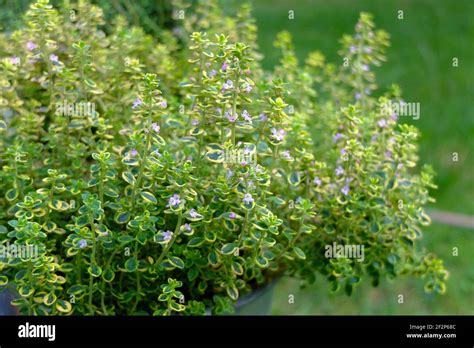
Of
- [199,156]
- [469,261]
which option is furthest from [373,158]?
[469,261]

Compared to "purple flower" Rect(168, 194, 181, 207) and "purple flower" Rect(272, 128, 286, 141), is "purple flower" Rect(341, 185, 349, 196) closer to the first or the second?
"purple flower" Rect(272, 128, 286, 141)

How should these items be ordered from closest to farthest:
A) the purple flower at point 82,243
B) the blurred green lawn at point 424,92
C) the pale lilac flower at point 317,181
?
the purple flower at point 82,243 < the pale lilac flower at point 317,181 < the blurred green lawn at point 424,92

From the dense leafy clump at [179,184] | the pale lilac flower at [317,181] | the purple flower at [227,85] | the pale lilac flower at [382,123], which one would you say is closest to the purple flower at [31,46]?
the dense leafy clump at [179,184]

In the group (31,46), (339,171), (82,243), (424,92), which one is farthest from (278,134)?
(424,92)

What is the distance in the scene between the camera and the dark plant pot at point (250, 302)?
1.59 metres

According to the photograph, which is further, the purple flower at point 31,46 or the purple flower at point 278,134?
the purple flower at point 31,46

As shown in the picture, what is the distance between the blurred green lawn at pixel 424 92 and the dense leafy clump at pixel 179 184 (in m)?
0.77

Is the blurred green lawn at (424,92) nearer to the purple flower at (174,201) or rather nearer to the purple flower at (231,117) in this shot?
the purple flower at (231,117)

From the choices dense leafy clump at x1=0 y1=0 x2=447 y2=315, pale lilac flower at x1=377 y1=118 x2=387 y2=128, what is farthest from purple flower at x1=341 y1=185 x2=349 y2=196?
pale lilac flower at x1=377 y1=118 x2=387 y2=128

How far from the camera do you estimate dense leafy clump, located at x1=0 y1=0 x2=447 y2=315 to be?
54.0 inches

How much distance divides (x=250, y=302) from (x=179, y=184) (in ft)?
1.46

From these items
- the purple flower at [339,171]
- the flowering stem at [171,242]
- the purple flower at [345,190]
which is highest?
the purple flower at [339,171]
